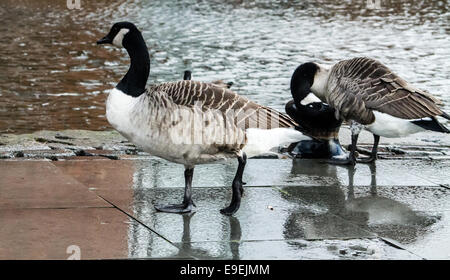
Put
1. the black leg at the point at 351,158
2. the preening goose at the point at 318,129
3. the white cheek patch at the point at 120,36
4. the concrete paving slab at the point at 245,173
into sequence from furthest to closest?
the preening goose at the point at 318,129, the black leg at the point at 351,158, the concrete paving slab at the point at 245,173, the white cheek patch at the point at 120,36

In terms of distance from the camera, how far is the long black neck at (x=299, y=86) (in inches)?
351

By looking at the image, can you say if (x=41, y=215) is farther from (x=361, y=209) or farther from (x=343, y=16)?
(x=343, y=16)

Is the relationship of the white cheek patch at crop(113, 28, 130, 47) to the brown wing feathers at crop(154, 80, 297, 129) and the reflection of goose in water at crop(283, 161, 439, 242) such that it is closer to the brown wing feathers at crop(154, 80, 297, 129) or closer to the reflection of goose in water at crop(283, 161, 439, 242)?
the brown wing feathers at crop(154, 80, 297, 129)

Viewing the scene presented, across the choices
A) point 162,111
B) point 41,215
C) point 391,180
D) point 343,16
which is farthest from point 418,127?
point 343,16

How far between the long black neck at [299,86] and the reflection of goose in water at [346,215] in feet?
4.75

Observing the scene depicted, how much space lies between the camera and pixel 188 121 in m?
6.46

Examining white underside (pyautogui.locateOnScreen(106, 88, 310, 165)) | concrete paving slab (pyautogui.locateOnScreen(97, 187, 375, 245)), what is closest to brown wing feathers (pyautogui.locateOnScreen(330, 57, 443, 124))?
concrete paving slab (pyautogui.locateOnScreen(97, 187, 375, 245))

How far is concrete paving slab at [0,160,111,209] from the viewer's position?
22.4ft

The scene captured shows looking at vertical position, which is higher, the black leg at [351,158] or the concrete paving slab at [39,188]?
the concrete paving slab at [39,188]

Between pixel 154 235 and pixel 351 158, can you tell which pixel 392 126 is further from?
pixel 154 235

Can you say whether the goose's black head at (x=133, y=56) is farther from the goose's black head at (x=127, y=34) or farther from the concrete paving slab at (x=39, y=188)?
the concrete paving slab at (x=39, y=188)

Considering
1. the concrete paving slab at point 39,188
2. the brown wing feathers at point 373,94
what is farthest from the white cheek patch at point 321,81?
the concrete paving slab at point 39,188

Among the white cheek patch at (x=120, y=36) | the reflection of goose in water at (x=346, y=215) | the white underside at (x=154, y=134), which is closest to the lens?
the reflection of goose in water at (x=346, y=215)

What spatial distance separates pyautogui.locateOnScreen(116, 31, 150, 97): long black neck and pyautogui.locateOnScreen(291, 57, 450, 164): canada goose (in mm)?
2552
